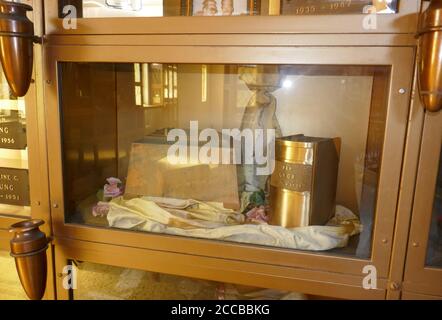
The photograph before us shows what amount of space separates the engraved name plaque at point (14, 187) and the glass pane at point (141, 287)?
0.67 ft

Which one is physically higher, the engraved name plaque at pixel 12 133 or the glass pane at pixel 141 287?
the engraved name plaque at pixel 12 133

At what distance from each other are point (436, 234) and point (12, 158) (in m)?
0.92

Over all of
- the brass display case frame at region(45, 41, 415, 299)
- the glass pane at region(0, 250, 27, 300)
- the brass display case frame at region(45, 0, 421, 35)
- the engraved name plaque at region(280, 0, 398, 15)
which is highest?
the engraved name plaque at region(280, 0, 398, 15)

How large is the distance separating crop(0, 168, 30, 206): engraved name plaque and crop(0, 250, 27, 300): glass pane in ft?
0.45

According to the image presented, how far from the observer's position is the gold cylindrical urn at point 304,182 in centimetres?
71

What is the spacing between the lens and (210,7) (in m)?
0.67

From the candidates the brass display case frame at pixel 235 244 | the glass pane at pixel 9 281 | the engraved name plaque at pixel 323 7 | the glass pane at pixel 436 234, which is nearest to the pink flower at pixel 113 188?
the brass display case frame at pixel 235 244

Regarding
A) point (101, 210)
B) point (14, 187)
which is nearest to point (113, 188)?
point (101, 210)

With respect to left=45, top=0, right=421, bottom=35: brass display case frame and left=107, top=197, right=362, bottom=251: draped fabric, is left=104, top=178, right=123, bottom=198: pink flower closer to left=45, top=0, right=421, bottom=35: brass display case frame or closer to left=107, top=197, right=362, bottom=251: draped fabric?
left=107, top=197, right=362, bottom=251: draped fabric

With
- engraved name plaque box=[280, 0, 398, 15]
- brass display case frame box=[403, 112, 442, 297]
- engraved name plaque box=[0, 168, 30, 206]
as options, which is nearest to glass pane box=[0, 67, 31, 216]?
engraved name plaque box=[0, 168, 30, 206]

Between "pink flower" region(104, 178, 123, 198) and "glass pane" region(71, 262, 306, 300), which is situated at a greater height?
"pink flower" region(104, 178, 123, 198)

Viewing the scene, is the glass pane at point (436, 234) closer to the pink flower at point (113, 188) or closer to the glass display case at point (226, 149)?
the glass display case at point (226, 149)

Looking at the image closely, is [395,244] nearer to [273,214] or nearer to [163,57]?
[273,214]

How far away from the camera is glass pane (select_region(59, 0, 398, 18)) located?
2.06 ft
